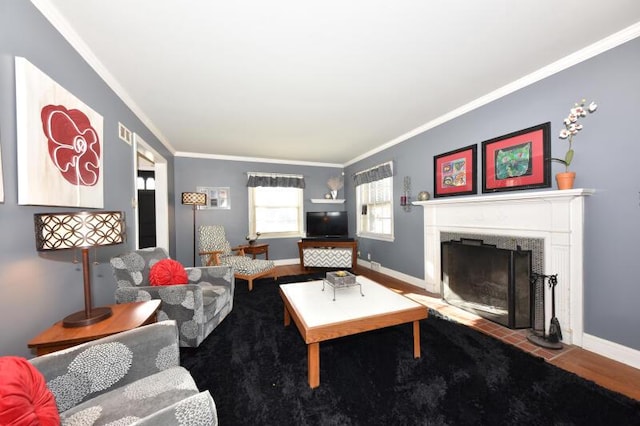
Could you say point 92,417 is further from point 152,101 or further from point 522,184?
point 522,184

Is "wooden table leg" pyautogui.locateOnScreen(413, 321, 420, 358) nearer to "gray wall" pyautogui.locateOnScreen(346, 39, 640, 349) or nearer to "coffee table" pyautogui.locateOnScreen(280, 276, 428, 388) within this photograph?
"coffee table" pyautogui.locateOnScreen(280, 276, 428, 388)

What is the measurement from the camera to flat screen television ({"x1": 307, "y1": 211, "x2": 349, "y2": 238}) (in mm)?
4980

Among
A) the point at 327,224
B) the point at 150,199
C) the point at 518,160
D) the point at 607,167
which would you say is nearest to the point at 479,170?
the point at 518,160

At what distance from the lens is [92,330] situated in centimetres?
121

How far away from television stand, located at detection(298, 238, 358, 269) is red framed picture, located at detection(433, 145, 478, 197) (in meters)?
1.91

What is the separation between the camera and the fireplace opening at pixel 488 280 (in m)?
2.24

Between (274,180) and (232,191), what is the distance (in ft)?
2.97

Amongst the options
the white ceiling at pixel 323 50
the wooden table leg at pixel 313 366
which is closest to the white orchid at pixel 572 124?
the white ceiling at pixel 323 50

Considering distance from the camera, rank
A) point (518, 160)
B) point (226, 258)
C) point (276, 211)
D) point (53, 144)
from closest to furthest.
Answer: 1. point (53, 144)
2. point (518, 160)
3. point (226, 258)
4. point (276, 211)

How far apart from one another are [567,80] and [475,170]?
3.36ft

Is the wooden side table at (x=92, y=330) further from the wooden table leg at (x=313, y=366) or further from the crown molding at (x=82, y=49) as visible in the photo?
the crown molding at (x=82, y=49)

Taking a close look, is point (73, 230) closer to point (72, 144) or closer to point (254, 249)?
point (72, 144)

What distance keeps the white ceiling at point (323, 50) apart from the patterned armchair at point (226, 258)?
1925 mm

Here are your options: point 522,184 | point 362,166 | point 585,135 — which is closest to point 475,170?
point 522,184
